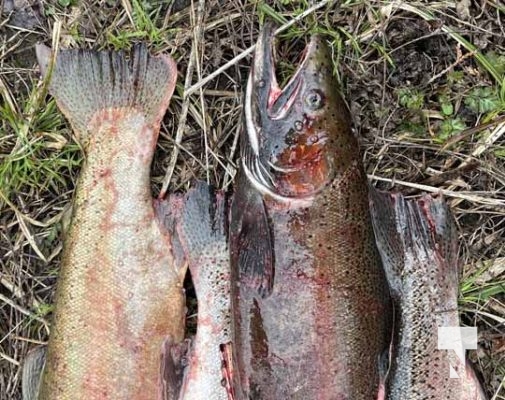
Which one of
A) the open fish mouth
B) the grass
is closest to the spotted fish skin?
the grass

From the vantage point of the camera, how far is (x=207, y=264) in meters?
3.38

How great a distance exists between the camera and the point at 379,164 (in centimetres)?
354

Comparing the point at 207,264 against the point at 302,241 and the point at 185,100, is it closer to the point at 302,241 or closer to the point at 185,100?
the point at 302,241

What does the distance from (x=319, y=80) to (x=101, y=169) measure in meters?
1.11

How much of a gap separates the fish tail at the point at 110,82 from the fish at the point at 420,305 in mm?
1084

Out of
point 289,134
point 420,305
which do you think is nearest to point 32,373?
point 289,134

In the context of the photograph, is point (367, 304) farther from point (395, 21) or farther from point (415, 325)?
point (395, 21)

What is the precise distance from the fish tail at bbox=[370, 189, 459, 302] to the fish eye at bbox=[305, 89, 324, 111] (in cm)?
58

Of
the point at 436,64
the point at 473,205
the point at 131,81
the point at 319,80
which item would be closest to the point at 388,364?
the point at 473,205

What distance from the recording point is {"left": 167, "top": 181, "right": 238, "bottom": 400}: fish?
335 cm

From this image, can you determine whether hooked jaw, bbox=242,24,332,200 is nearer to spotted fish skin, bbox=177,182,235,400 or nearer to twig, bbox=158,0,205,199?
spotted fish skin, bbox=177,182,235,400

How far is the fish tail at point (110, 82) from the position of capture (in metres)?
3.39

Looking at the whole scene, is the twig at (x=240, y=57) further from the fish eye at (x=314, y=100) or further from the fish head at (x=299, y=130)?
the fish eye at (x=314, y=100)

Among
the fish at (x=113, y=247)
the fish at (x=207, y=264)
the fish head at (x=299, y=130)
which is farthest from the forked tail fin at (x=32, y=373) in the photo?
the fish head at (x=299, y=130)
